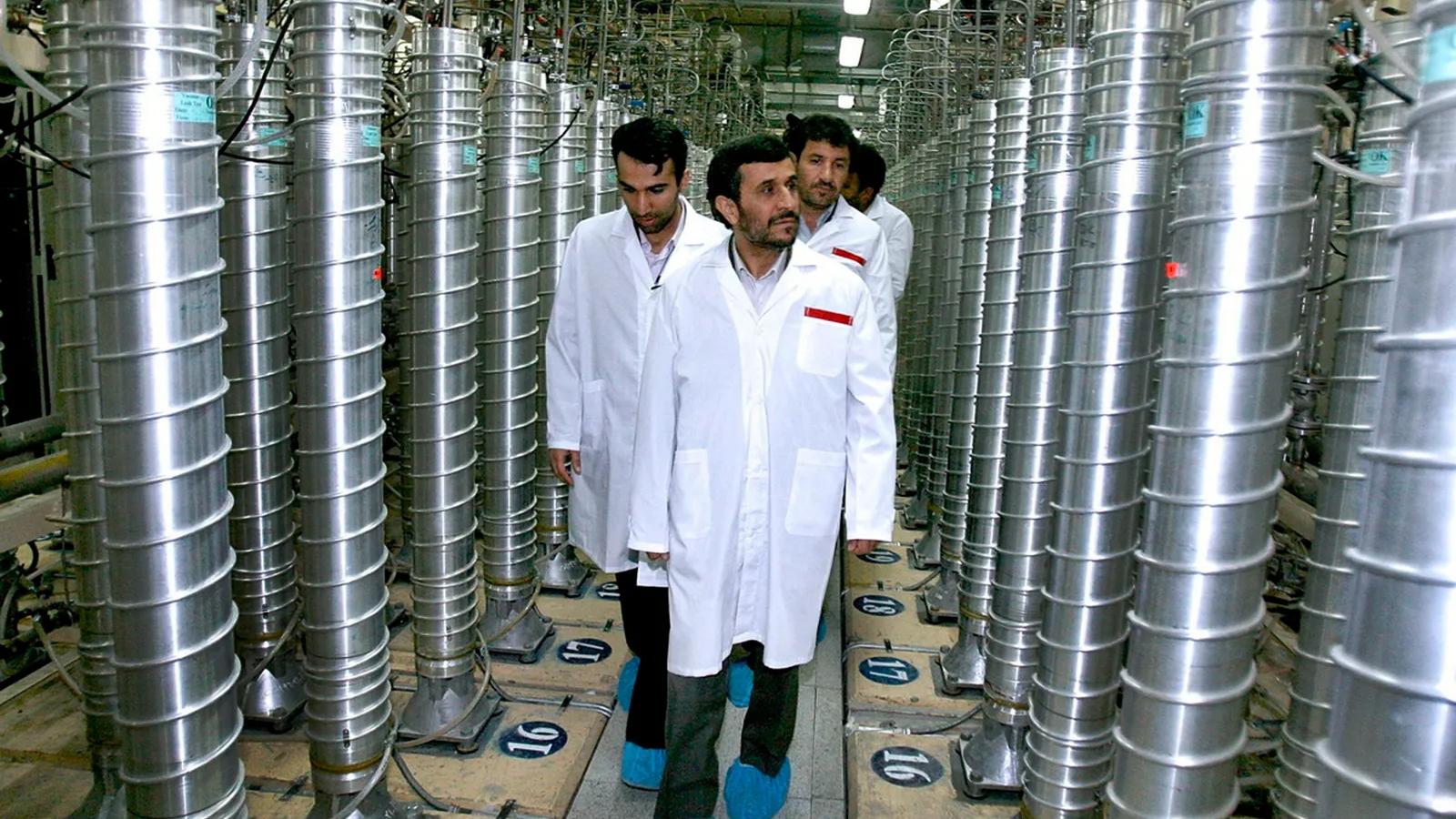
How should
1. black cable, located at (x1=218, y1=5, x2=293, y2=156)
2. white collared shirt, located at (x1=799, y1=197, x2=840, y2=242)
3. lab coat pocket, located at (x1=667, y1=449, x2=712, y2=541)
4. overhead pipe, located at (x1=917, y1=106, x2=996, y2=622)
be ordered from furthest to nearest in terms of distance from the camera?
overhead pipe, located at (x1=917, y1=106, x2=996, y2=622) → white collared shirt, located at (x1=799, y1=197, x2=840, y2=242) → lab coat pocket, located at (x1=667, y1=449, x2=712, y2=541) → black cable, located at (x1=218, y1=5, x2=293, y2=156)

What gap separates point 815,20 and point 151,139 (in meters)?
13.1

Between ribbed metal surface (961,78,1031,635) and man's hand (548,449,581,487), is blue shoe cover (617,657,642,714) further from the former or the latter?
ribbed metal surface (961,78,1031,635)

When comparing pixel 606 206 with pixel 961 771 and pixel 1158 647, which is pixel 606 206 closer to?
pixel 961 771

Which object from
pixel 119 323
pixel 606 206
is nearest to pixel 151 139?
pixel 119 323

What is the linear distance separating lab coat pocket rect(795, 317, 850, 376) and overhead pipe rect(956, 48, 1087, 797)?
712 millimetres

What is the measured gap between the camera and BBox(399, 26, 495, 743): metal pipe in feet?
11.1

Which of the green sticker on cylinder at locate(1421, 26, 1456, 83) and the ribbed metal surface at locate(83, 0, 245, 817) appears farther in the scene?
the ribbed metal surface at locate(83, 0, 245, 817)

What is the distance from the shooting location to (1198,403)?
1.83 meters

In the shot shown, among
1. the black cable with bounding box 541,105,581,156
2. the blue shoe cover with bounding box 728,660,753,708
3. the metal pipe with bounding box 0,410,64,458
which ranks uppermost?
the black cable with bounding box 541,105,581,156

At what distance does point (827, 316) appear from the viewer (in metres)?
2.94

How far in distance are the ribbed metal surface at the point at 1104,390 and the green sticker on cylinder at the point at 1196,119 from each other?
28.9 inches

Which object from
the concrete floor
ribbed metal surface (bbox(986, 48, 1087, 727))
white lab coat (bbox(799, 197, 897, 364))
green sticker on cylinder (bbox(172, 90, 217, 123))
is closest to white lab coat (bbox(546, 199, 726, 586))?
white lab coat (bbox(799, 197, 897, 364))

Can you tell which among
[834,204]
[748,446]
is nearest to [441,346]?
[748,446]

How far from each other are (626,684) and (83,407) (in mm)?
1938
